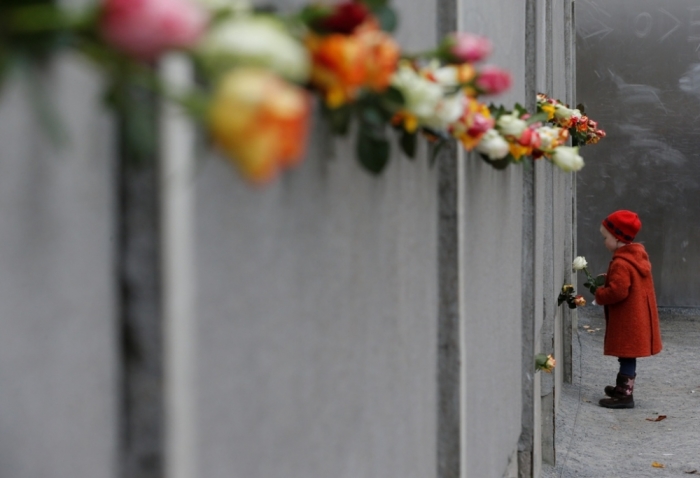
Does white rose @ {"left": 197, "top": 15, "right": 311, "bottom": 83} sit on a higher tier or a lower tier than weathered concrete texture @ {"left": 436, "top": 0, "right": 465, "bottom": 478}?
higher

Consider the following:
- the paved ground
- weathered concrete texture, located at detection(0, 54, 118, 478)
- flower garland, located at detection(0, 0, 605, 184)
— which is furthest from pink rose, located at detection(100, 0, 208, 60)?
the paved ground

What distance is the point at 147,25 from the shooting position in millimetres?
479

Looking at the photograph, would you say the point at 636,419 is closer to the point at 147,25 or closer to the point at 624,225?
the point at 624,225

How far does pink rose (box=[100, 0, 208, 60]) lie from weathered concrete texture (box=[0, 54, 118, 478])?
5.6 inches

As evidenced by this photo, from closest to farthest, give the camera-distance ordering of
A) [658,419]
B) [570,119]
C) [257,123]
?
[257,123] → [570,119] → [658,419]

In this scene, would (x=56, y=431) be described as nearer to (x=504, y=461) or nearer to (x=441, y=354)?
(x=441, y=354)

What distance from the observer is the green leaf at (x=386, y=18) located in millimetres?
999

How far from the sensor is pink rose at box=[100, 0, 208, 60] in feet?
1.57

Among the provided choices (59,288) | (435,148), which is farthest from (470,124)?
(59,288)

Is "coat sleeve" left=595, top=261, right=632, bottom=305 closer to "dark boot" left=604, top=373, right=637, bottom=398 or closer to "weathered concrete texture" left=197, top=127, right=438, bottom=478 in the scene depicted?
"dark boot" left=604, top=373, right=637, bottom=398

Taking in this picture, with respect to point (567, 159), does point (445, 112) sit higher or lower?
higher

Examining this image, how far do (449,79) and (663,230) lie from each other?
36.7ft

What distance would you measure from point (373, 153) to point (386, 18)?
0.60 feet

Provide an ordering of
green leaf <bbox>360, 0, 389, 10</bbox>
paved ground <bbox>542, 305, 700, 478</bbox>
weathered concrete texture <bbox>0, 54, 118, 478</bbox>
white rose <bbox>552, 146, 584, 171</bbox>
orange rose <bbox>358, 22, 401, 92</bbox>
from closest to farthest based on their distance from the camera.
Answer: weathered concrete texture <bbox>0, 54, 118, 478</bbox>, orange rose <bbox>358, 22, 401, 92</bbox>, green leaf <bbox>360, 0, 389, 10</bbox>, white rose <bbox>552, 146, 584, 171</bbox>, paved ground <bbox>542, 305, 700, 478</bbox>
